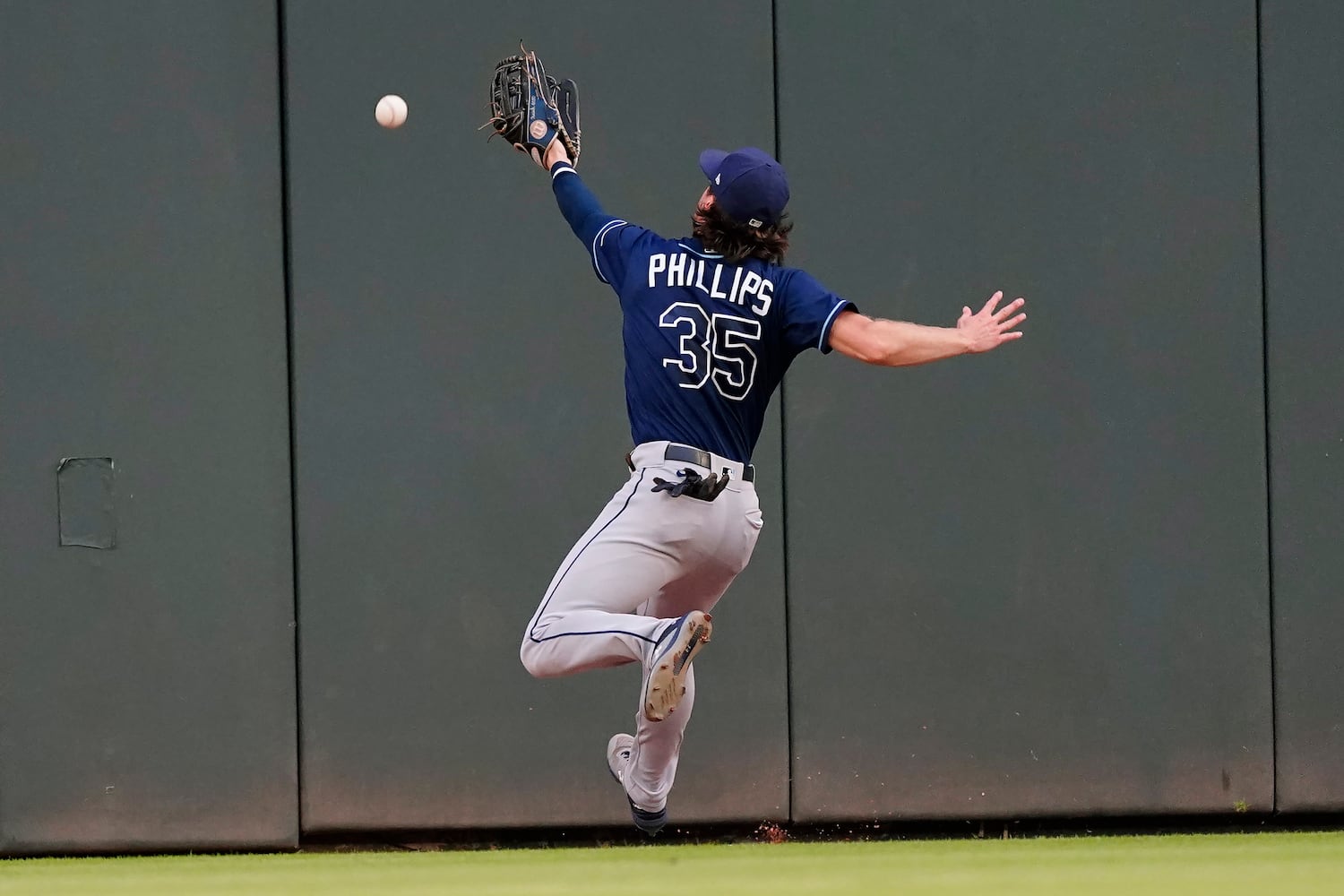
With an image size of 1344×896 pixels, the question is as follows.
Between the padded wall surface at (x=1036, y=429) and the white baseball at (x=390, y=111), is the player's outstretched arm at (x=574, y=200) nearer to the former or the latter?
the white baseball at (x=390, y=111)

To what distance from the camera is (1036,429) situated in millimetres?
7391

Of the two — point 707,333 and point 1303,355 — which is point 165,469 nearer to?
point 707,333

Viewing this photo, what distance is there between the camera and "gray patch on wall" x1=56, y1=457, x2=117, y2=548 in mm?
7105

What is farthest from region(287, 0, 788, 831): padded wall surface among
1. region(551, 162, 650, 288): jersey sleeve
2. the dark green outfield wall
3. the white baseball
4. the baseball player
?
the baseball player

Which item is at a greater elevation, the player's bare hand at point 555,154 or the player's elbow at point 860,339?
the player's bare hand at point 555,154

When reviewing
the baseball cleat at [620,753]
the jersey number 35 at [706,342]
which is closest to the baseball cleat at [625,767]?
the baseball cleat at [620,753]

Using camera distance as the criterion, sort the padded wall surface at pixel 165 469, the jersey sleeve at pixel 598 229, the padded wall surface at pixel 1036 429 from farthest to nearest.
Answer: the padded wall surface at pixel 1036 429
the padded wall surface at pixel 165 469
the jersey sleeve at pixel 598 229

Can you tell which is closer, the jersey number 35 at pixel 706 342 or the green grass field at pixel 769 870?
the jersey number 35 at pixel 706 342

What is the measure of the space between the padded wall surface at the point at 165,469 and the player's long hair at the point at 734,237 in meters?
2.78

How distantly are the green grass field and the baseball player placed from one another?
1.36 metres

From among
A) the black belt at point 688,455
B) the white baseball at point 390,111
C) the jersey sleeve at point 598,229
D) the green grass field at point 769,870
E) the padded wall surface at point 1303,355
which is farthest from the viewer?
the padded wall surface at point 1303,355

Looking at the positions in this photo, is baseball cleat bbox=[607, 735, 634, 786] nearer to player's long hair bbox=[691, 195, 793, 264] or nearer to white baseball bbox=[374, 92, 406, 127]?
player's long hair bbox=[691, 195, 793, 264]

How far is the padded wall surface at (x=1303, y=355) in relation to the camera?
7.49 meters

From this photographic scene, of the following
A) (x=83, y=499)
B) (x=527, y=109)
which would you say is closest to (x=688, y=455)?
(x=527, y=109)
